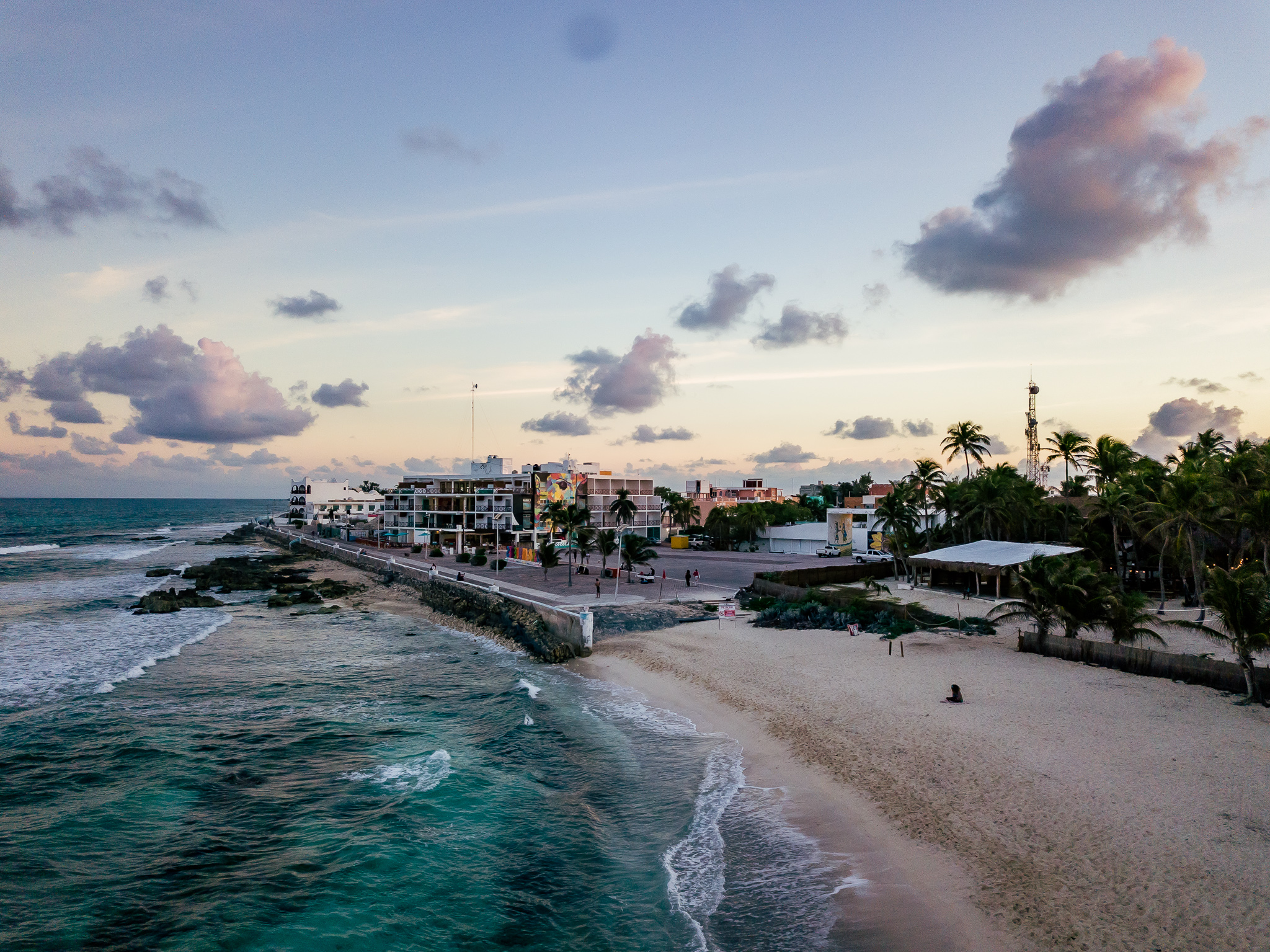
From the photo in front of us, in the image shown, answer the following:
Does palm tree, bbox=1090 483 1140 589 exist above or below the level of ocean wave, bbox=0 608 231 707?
above

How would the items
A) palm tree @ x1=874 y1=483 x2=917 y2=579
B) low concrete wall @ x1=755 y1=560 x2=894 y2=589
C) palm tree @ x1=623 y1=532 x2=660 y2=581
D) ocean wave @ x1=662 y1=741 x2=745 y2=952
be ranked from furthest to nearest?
palm tree @ x1=874 y1=483 x2=917 y2=579
palm tree @ x1=623 y1=532 x2=660 y2=581
low concrete wall @ x1=755 y1=560 x2=894 y2=589
ocean wave @ x1=662 y1=741 x2=745 y2=952

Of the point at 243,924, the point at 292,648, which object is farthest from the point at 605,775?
the point at 292,648

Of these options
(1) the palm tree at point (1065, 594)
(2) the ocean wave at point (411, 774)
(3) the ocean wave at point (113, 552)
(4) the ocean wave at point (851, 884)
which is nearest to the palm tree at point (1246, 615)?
(1) the palm tree at point (1065, 594)

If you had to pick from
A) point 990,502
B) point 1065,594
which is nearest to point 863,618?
point 1065,594

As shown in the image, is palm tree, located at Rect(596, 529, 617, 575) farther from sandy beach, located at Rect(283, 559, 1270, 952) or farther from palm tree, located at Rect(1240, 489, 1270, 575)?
palm tree, located at Rect(1240, 489, 1270, 575)

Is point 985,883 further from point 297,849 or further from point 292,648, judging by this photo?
point 292,648

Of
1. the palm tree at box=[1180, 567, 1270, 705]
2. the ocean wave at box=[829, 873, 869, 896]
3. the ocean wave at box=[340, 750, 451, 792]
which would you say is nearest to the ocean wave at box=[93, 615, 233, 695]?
the ocean wave at box=[340, 750, 451, 792]
